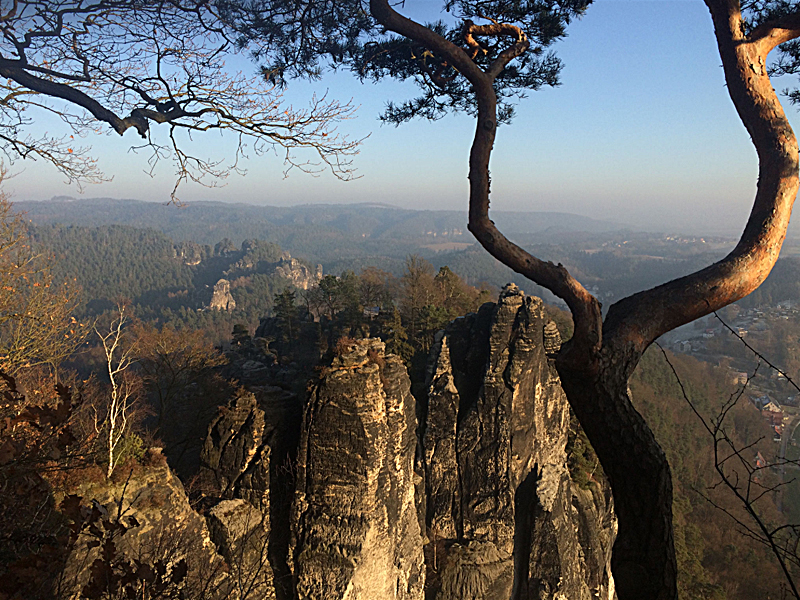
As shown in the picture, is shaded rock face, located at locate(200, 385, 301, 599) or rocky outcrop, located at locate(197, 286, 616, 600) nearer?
rocky outcrop, located at locate(197, 286, 616, 600)

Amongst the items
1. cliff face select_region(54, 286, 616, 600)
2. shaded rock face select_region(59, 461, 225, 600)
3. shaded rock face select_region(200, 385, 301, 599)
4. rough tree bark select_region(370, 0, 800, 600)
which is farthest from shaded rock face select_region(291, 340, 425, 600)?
rough tree bark select_region(370, 0, 800, 600)

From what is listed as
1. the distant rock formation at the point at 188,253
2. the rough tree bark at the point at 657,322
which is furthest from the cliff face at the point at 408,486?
the distant rock formation at the point at 188,253

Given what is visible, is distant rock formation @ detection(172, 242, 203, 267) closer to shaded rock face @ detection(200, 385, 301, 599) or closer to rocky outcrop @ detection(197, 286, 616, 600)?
rocky outcrop @ detection(197, 286, 616, 600)

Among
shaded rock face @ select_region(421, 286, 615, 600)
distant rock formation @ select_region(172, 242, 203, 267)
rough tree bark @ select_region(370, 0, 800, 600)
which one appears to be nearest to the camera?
rough tree bark @ select_region(370, 0, 800, 600)

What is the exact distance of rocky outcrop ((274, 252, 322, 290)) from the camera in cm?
12724

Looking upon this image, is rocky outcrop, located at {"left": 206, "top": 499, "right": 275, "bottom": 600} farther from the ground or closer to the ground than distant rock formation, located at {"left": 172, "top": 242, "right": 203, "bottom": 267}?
closer to the ground

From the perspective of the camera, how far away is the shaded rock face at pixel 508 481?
1542cm

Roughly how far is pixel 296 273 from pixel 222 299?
2768 centimetres

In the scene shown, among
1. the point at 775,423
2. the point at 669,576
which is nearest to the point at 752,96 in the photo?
the point at 669,576

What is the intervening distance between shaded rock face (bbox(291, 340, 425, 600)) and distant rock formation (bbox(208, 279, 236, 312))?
97.0 meters

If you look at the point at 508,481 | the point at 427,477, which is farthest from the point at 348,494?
the point at 508,481

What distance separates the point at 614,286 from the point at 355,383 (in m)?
137

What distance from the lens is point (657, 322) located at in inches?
146

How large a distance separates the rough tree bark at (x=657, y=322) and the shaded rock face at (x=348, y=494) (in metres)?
8.24
